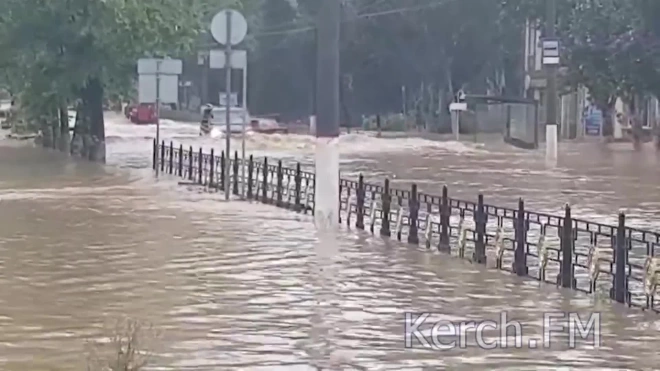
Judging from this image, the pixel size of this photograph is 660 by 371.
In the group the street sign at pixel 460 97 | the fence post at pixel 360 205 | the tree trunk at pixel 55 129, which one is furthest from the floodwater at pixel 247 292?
the street sign at pixel 460 97

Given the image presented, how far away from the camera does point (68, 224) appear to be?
21.5 m

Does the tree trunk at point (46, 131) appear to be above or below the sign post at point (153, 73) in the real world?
below

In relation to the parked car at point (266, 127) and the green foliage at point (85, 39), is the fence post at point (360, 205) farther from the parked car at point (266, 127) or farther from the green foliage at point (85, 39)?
the parked car at point (266, 127)

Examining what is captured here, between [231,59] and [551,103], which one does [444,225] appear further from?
[551,103]

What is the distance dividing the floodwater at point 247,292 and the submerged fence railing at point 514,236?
0.32 m

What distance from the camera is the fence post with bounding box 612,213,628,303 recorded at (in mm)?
13383

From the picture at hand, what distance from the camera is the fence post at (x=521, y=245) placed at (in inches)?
612

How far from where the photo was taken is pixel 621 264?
13484 millimetres

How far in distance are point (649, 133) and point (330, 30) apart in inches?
1765

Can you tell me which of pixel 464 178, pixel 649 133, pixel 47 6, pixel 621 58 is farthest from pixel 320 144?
pixel 649 133

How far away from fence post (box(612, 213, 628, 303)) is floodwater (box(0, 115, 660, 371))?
230mm

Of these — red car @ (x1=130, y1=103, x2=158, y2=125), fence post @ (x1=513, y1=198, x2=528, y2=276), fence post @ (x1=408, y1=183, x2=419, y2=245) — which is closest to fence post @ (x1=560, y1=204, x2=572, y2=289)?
fence post @ (x1=513, y1=198, x2=528, y2=276)

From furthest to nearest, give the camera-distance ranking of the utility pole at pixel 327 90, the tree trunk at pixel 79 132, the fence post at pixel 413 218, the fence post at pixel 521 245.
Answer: the tree trunk at pixel 79 132
the fence post at pixel 413 218
the utility pole at pixel 327 90
the fence post at pixel 521 245

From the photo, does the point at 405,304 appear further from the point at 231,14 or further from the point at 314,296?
the point at 231,14
